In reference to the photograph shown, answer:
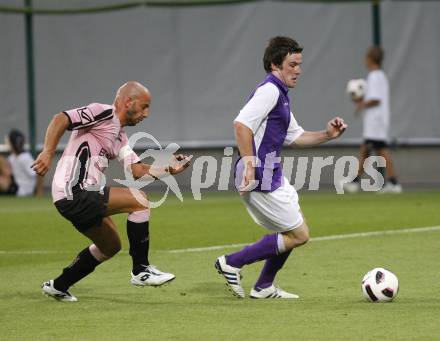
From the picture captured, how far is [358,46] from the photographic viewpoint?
76.6 feet

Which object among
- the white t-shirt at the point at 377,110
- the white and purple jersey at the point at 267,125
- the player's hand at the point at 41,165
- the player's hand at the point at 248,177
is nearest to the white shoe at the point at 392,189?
the white t-shirt at the point at 377,110

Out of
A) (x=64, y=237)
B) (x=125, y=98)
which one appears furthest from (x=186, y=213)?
(x=125, y=98)

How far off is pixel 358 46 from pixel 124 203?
1510 cm

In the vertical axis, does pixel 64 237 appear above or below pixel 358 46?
below

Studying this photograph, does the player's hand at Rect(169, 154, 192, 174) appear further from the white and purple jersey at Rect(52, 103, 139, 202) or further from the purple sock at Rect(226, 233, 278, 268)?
the purple sock at Rect(226, 233, 278, 268)

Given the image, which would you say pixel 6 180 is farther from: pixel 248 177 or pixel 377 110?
pixel 248 177

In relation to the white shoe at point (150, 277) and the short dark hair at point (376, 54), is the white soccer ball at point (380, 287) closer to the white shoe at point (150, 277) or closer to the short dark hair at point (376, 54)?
the white shoe at point (150, 277)

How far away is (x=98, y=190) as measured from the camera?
8.91 meters

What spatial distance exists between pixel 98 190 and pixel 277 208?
133 cm

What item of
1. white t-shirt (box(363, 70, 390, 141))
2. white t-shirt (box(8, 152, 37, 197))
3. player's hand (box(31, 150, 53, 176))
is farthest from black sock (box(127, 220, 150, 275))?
white t-shirt (box(8, 152, 37, 197))

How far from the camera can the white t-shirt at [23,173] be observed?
21172 millimetres

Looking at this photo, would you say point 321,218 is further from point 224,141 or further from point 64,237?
point 224,141

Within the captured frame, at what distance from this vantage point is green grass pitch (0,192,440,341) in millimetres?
7551

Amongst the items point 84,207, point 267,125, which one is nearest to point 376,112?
point 267,125
